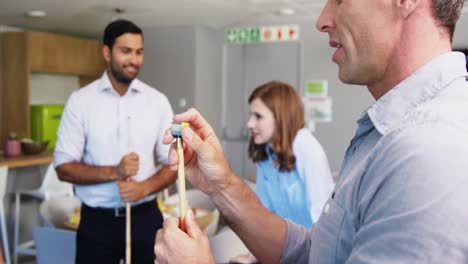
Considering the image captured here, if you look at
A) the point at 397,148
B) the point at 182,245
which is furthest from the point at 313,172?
the point at 397,148

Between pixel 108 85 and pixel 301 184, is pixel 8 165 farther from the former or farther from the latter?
pixel 301 184

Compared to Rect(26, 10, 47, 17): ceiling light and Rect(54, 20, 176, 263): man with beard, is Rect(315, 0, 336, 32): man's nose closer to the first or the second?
Rect(54, 20, 176, 263): man with beard

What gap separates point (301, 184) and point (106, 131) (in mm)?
1049

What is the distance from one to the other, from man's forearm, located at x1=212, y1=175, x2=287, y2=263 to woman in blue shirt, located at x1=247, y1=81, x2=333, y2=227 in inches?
49.2

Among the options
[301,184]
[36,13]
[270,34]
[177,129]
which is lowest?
[301,184]

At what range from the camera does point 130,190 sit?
90.7 inches

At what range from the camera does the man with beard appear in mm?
2396

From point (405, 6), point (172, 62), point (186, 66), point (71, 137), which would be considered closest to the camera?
point (405, 6)

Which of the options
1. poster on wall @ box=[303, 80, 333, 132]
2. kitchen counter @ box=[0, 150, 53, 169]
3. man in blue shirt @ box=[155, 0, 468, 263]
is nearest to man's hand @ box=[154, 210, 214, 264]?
man in blue shirt @ box=[155, 0, 468, 263]

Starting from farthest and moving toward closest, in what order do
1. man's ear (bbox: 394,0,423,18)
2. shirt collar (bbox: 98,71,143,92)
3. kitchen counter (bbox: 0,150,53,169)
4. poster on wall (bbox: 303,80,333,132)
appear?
1. poster on wall (bbox: 303,80,333,132)
2. kitchen counter (bbox: 0,150,53,169)
3. shirt collar (bbox: 98,71,143,92)
4. man's ear (bbox: 394,0,423,18)

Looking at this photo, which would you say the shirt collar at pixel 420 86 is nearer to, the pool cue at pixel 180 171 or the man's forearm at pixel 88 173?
the pool cue at pixel 180 171

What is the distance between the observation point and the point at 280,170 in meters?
2.59

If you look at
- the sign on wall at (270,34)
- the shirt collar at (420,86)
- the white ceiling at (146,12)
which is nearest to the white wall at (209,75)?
the white ceiling at (146,12)

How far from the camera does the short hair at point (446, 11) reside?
2.52 feet
